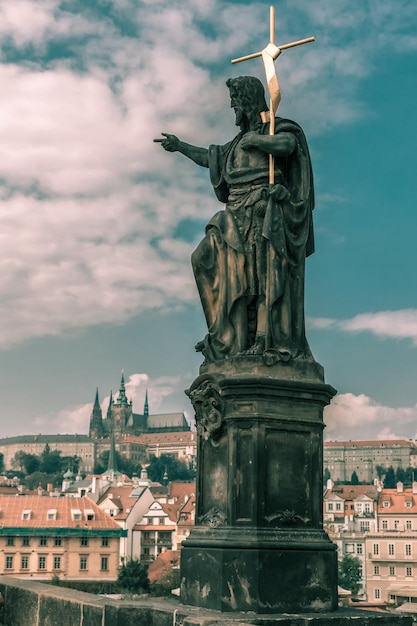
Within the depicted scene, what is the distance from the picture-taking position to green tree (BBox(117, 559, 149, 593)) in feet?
226

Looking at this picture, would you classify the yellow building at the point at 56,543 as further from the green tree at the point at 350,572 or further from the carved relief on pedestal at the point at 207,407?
the carved relief on pedestal at the point at 207,407

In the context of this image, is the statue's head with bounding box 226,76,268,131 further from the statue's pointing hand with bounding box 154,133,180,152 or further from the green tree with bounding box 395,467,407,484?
the green tree with bounding box 395,467,407,484

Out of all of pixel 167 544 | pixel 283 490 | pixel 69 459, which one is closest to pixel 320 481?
pixel 283 490

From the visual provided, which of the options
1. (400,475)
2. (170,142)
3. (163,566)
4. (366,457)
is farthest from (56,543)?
(366,457)

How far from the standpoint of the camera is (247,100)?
6332mm

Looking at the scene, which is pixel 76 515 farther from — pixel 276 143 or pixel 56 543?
pixel 276 143

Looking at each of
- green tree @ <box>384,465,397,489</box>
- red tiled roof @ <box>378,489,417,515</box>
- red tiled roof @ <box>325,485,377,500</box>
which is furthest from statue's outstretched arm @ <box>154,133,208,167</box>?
green tree @ <box>384,465,397,489</box>

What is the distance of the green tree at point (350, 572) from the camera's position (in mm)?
74750

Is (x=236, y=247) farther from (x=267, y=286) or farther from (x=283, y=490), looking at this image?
(x=283, y=490)

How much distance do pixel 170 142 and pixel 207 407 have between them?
2.16 metres

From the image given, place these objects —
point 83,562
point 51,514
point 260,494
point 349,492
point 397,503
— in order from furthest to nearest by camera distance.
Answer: point 349,492 < point 397,503 < point 51,514 < point 83,562 < point 260,494

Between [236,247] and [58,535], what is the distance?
239 ft

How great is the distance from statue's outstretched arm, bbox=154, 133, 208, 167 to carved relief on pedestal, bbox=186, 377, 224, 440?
176cm

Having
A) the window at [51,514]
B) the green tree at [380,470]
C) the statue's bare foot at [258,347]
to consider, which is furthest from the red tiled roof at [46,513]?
the green tree at [380,470]
